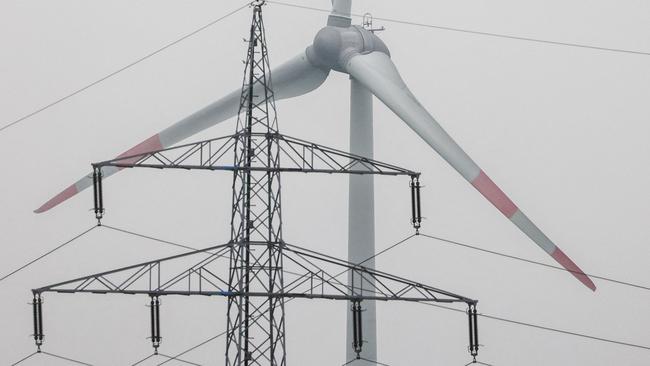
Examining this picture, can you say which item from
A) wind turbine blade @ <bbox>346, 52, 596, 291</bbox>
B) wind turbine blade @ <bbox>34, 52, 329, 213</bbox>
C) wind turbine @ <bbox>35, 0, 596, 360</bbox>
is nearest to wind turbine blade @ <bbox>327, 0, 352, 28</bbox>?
wind turbine @ <bbox>35, 0, 596, 360</bbox>

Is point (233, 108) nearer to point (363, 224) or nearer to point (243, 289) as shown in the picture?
point (363, 224)

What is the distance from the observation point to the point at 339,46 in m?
50.3

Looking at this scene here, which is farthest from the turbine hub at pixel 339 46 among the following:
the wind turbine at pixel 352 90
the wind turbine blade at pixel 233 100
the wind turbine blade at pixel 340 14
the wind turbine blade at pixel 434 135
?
the wind turbine blade at pixel 434 135

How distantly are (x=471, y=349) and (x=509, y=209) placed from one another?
442 centimetres

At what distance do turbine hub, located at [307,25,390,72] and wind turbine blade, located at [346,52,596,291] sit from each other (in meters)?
0.72

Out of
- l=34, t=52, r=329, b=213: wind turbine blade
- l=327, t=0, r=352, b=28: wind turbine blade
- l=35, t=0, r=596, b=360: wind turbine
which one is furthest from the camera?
l=34, t=52, r=329, b=213: wind turbine blade

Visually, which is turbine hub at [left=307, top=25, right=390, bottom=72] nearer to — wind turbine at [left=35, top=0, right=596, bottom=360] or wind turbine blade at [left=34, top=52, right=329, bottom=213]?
wind turbine at [left=35, top=0, right=596, bottom=360]

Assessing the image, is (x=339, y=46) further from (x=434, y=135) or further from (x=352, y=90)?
(x=434, y=135)

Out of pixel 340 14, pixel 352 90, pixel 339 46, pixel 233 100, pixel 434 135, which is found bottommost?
pixel 434 135

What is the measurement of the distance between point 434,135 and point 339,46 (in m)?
5.46

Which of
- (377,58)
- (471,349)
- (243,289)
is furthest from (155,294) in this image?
(377,58)

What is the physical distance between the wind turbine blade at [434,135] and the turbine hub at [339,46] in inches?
28.5

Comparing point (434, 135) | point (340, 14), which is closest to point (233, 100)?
point (340, 14)

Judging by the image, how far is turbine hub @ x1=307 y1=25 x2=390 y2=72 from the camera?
1980 inches
